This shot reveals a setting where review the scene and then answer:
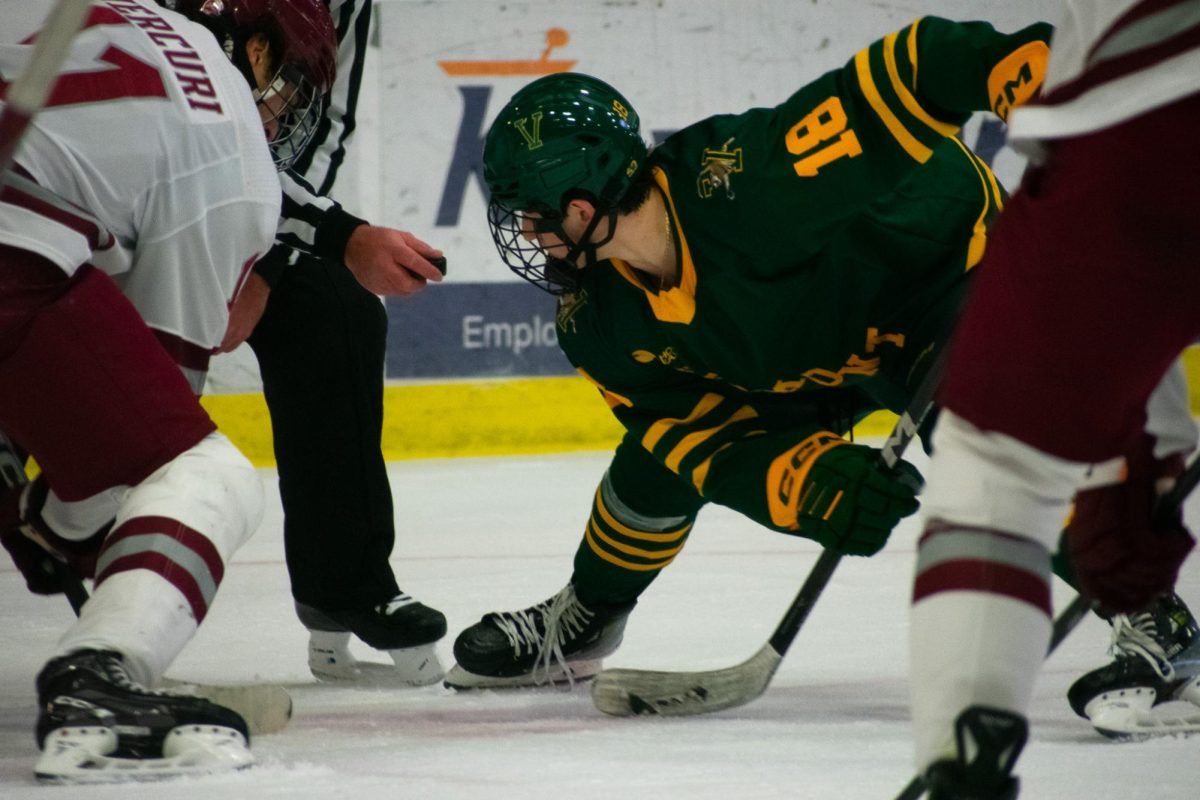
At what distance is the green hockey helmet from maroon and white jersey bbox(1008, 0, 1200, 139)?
985 mm

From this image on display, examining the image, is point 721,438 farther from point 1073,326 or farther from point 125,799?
point 1073,326

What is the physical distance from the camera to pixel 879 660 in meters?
2.20

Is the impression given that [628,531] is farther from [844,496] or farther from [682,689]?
[844,496]

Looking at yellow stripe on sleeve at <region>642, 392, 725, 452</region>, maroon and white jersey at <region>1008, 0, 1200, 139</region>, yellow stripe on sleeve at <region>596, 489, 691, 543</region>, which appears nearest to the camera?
maroon and white jersey at <region>1008, 0, 1200, 139</region>

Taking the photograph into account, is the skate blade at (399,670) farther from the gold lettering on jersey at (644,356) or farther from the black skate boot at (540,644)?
the gold lettering on jersey at (644,356)

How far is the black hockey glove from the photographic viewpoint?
1770mm

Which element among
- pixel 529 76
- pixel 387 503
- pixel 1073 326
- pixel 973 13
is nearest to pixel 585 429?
pixel 529 76

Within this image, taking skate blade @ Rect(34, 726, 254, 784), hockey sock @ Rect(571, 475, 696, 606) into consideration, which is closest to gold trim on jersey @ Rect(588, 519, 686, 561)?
hockey sock @ Rect(571, 475, 696, 606)

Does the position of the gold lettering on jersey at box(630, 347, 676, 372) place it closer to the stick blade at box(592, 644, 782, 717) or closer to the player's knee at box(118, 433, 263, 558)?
the stick blade at box(592, 644, 782, 717)

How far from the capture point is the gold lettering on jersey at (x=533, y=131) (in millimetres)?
1906

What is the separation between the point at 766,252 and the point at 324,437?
0.73 meters

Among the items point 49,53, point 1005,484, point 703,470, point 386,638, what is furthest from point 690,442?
point 49,53

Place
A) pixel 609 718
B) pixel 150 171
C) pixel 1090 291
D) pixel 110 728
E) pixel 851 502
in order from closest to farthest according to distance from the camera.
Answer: pixel 1090 291
pixel 110 728
pixel 150 171
pixel 851 502
pixel 609 718

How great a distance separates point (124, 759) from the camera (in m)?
1.48
